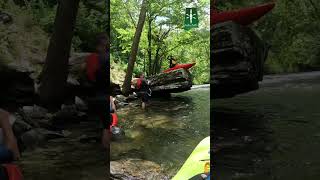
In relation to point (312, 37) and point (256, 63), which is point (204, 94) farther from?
point (312, 37)

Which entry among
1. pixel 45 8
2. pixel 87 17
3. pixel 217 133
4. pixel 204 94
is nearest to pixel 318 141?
pixel 217 133

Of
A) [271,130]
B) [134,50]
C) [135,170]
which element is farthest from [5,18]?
[271,130]

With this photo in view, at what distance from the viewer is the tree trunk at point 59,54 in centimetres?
163

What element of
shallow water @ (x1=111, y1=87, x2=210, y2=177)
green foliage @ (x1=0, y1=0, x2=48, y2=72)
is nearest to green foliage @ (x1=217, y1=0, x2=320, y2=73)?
shallow water @ (x1=111, y1=87, x2=210, y2=177)

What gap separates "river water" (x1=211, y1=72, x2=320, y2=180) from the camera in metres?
1.66

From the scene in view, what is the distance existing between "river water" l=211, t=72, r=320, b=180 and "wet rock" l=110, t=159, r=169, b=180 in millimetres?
673

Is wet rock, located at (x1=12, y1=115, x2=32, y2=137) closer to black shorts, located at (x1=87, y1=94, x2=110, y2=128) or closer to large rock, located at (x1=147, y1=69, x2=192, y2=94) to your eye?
black shorts, located at (x1=87, y1=94, x2=110, y2=128)

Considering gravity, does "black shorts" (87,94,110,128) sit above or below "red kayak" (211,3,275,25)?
below

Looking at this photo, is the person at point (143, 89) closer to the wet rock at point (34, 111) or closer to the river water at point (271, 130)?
the river water at point (271, 130)

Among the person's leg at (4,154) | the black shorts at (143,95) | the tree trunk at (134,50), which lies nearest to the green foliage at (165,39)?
the tree trunk at (134,50)

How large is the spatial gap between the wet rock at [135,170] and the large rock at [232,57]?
2.73 feet

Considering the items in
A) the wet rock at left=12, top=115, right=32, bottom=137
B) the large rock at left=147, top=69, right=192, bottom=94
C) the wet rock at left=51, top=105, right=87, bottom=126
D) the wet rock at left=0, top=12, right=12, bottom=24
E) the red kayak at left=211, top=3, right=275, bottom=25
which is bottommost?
the wet rock at left=12, top=115, right=32, bottom=137

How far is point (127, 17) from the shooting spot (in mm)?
2174

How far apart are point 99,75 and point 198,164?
1.03m
